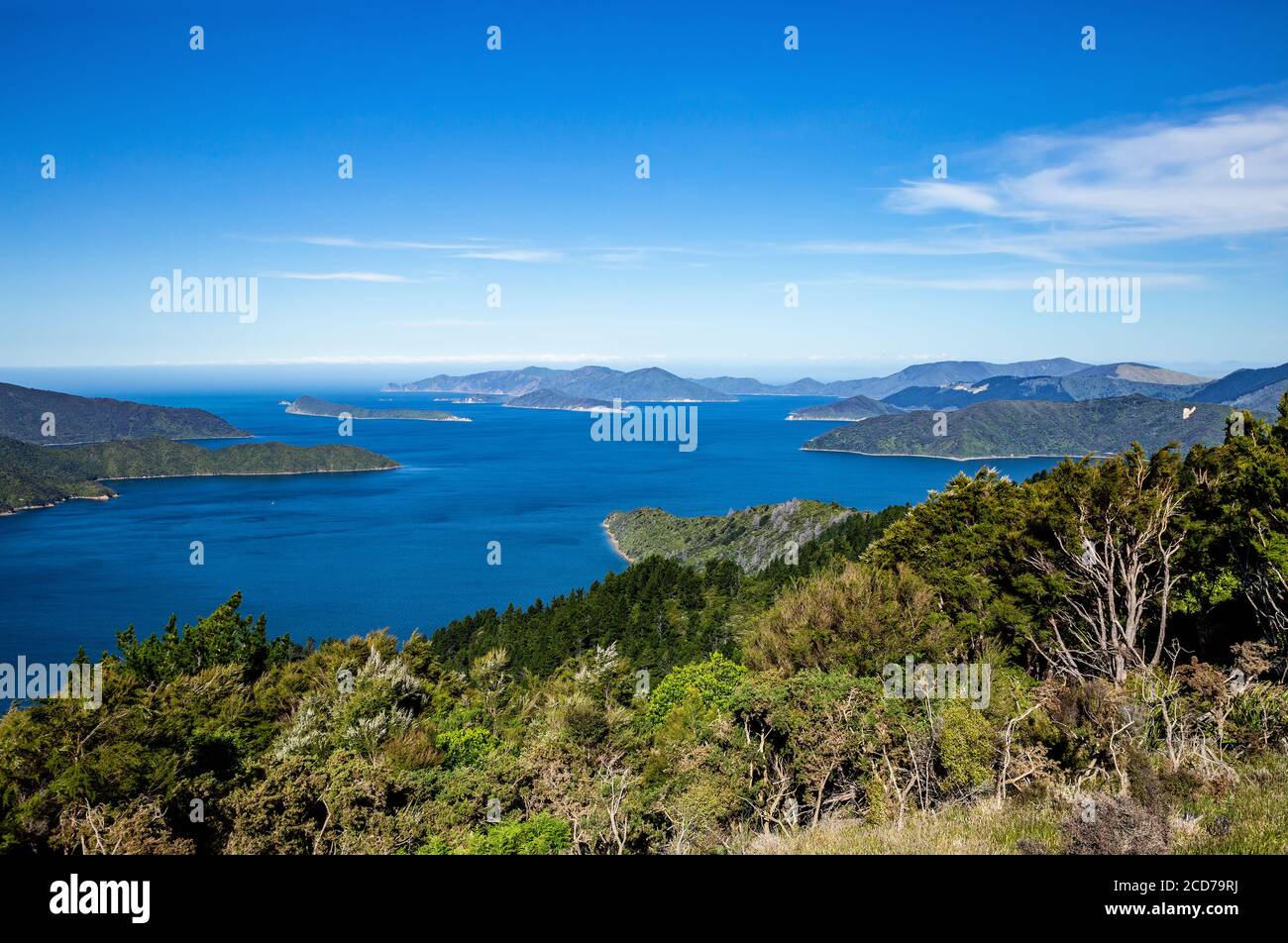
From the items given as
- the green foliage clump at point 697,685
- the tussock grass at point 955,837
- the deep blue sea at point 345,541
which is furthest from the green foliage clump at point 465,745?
the deep blue sea at point 345,541

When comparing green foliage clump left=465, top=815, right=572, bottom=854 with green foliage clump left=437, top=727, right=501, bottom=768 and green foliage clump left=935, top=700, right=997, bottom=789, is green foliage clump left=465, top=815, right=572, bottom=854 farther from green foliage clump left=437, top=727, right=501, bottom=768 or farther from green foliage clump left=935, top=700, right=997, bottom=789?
green foliage clump left=437, top=727, right=501, bottom=768

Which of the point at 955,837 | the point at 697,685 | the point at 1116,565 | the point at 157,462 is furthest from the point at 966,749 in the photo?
the point at 157,462

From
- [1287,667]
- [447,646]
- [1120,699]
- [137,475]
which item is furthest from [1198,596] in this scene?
[137,475]

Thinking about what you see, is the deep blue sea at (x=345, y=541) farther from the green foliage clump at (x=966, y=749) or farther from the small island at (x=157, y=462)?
the green foliage clump at (x=966, y=749)

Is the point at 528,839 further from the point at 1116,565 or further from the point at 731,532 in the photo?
the point at 731,532
